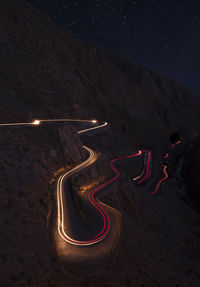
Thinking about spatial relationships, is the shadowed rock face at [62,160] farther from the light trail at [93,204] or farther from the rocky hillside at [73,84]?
the light trail at [93,204]

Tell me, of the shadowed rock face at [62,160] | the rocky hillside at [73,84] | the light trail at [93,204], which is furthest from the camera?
the rocky hillside at [73,84]

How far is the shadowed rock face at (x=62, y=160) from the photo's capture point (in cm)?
977

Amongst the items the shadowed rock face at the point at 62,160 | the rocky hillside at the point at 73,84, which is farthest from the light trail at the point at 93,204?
the rocky hillside at the point at 73,84

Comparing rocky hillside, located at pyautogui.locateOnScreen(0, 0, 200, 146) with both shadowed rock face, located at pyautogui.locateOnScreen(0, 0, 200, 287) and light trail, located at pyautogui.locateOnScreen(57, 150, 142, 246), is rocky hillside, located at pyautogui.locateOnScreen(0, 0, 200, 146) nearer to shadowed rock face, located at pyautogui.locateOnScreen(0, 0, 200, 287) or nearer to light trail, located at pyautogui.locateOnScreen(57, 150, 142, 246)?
shadowed rock face, located at pyautogui.locateOnScreen(0, 0, 200, 287)

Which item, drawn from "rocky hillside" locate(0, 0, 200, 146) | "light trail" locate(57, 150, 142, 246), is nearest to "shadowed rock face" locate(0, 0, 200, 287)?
"rocky hillside" locate(0, 0, 200, 146)

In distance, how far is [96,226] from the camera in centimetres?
1409

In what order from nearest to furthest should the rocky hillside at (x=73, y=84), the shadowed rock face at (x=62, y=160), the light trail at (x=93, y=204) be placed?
the shadowed rock face at (x=62, y=160), the light trail at (x=93, y=204), the rocky hillside at (x=73, y=84)

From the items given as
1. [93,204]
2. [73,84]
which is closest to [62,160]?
[93,204]

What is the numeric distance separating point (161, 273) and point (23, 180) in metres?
11.9

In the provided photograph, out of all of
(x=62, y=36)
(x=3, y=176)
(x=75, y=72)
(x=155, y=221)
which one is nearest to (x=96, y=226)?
(x=3, y=176)

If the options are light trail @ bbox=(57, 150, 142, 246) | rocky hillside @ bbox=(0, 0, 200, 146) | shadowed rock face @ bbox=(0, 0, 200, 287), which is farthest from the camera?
rocky hillside @ bbox=(0, 0, 200, 146)

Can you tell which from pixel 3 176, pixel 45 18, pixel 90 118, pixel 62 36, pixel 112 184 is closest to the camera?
pixel 3 176

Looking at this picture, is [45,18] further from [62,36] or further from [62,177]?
[62,177]

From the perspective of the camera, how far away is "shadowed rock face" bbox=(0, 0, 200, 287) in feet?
32.0
